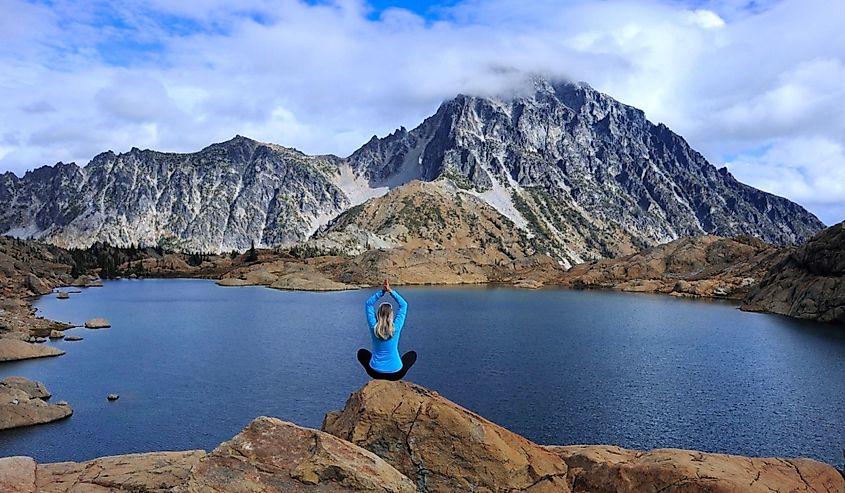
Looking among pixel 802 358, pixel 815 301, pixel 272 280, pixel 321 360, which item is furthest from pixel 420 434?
pixel 272 280

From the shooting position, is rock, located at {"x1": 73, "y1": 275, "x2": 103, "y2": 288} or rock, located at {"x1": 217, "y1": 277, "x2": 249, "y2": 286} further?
rock, located at {"x1": 217, "y1": 277, "x2": 249, "y2": 286}

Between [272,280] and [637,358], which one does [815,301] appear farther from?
[272,280]

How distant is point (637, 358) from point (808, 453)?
30408mm

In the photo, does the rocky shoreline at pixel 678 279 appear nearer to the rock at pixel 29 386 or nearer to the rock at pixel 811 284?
the rock at pixel 811 284

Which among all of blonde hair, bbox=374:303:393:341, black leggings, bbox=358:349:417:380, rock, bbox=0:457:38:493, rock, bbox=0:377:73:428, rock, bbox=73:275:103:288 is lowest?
rock, bbox=0:377:73:428

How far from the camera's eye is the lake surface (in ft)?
134

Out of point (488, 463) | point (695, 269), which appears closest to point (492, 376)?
point (488, 463)

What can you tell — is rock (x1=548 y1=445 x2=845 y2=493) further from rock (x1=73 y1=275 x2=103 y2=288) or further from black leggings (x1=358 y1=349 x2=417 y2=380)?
rock (x1=73 y1=275 x2=103 y2=288)

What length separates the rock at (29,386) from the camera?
4822cm

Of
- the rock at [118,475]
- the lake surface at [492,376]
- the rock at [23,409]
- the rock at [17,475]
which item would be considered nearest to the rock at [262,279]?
the lake surface at [492,376]

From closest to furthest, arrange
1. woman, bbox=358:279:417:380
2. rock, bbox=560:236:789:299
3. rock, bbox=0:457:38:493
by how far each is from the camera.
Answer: rock, bbox=0:457:38:493, woman, bbox=358:279:417:380, rock, bbox=560:236:789:299

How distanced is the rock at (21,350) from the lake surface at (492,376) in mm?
1718

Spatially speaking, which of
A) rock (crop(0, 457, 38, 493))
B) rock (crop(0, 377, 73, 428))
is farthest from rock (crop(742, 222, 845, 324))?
rock (crop(0, 457, 38, 493))

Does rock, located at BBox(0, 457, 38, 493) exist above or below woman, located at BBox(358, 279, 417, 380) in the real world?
below
